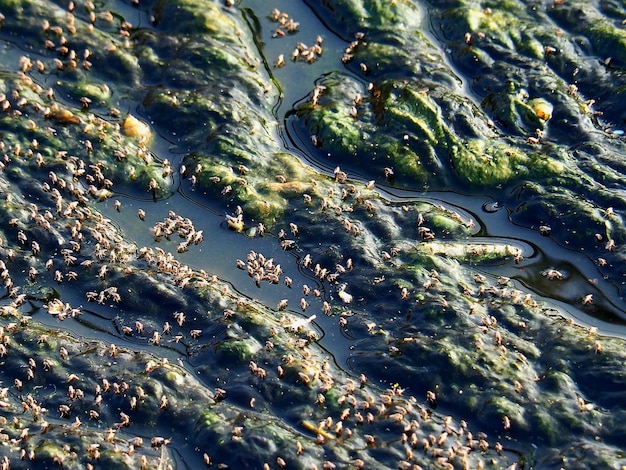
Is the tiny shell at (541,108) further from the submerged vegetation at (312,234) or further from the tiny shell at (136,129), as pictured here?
the tiny shell at (136,129)

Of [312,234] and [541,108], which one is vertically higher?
[541,108]

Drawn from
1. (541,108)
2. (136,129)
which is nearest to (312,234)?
(136,129)

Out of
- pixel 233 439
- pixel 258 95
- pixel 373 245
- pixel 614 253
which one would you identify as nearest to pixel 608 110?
pixel 614 253

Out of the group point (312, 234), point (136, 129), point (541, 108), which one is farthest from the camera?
point (541, 108)

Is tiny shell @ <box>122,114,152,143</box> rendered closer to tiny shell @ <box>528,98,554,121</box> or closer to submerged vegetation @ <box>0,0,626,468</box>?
submerged vegetation @ <box>0,0,626,468</box>

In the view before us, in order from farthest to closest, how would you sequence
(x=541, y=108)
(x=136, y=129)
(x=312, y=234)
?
(x=541, y=108), (x=136, y=129), (x=312, y=234)

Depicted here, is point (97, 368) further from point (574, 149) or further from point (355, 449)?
point (574, 149)

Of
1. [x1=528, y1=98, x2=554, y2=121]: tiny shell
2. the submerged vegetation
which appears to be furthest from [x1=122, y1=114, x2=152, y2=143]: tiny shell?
[x1=528, y1=98, x2=554, y2=121]: tiny shell

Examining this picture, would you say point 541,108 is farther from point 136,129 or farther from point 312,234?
point 136,129

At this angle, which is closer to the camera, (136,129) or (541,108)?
(136,129)
